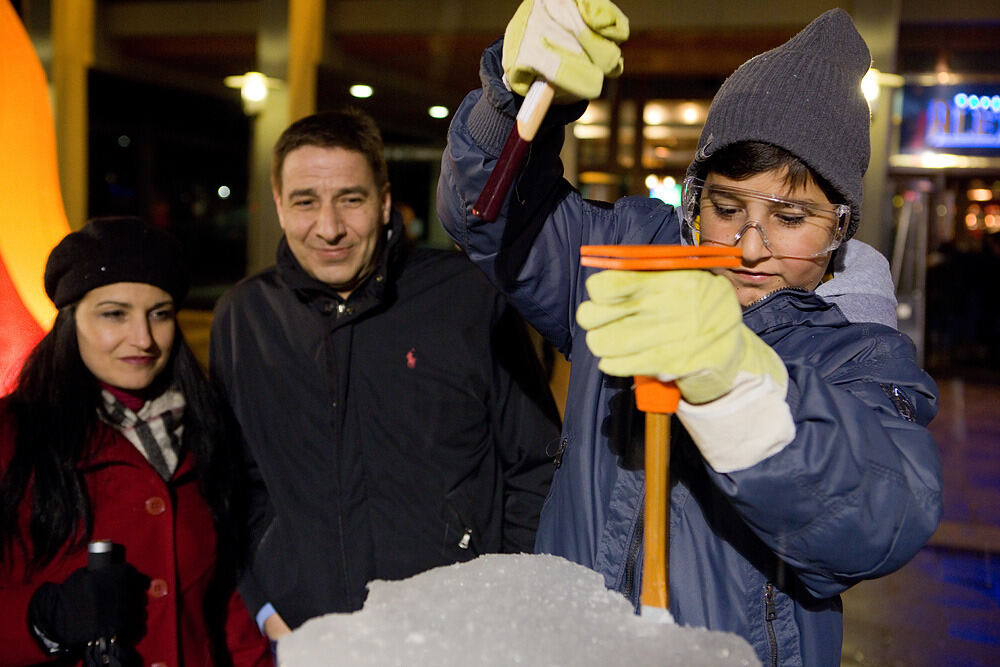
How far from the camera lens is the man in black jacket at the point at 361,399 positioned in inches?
90.9

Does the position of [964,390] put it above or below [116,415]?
below

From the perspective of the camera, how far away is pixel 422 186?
56.7ft

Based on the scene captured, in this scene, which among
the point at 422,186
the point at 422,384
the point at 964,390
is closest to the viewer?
the point at 422,384

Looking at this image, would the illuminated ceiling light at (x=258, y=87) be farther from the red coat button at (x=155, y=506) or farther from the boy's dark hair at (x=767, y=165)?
the boy's dark hair at (x=767, y=165)

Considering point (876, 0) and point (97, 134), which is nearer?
point (876, 0)

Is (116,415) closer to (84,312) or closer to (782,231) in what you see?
(84,312)

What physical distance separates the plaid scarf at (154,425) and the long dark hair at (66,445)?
35 millimetres

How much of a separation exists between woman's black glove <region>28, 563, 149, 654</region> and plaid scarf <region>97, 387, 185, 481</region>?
341mm

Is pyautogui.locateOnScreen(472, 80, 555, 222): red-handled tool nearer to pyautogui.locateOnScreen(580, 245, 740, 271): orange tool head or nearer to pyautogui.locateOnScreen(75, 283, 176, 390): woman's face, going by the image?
pyautogui.locateOnScreen(580, 245, 740, 271): orange tool head

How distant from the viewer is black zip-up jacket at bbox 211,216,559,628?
90.7 inches

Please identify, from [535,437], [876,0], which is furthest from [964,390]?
[535,437]

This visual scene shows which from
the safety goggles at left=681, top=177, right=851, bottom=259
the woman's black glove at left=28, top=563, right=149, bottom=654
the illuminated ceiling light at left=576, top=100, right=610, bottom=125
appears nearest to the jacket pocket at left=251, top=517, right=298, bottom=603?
the woman's black glove at left=28, top=563, right=149, bottom=654

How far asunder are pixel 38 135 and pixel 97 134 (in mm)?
14033

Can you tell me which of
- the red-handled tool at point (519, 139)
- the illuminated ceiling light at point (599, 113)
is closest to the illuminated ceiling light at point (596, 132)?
the illuminated ceiling light at point (599, 113)
